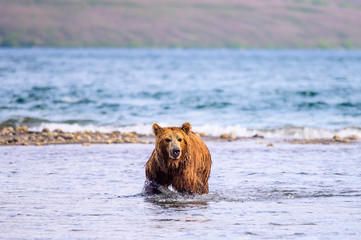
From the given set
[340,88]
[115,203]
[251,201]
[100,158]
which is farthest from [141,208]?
[340,88]

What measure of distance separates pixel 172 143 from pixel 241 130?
12.9 metres

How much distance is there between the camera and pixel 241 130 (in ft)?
77.7

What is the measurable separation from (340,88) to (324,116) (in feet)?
53.0

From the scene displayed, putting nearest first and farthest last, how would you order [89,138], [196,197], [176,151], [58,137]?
[176,151], [196,197], [58,137], [89,138]

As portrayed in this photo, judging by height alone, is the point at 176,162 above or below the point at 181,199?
above

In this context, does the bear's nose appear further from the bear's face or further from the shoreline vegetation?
the shoreline vegetation

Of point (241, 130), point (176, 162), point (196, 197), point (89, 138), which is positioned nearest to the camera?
point (176, 162)

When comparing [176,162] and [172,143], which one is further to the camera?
[176,162]

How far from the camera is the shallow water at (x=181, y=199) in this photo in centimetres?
927

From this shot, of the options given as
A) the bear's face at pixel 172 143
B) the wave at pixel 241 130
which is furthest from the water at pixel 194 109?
the bear's face at pixel 172 143

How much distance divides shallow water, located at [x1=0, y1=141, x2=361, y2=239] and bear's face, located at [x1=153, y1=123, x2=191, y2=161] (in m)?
0.80

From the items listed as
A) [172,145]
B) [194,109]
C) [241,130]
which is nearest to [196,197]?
[172,145]

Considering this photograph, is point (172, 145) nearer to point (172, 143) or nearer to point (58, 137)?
point (172, 143)

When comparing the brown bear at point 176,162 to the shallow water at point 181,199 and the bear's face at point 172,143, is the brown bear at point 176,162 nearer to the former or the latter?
the bear's face at point 172,143
